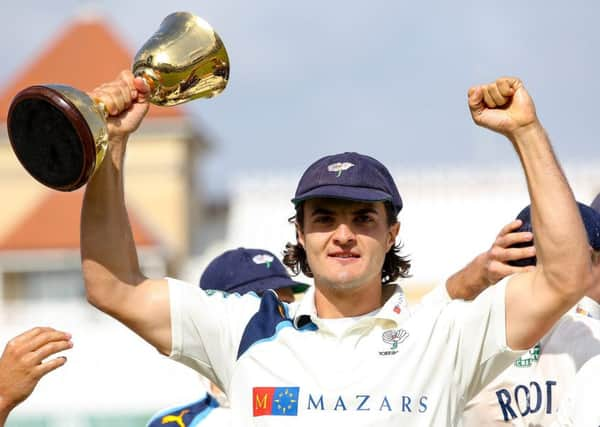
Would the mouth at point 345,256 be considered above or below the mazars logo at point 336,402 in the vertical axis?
above

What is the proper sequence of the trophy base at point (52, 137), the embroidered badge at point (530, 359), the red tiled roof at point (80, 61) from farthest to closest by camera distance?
the red tiled roof at point (80, 61) → the embroidered badge at point (530, 359) → the trophy base at point (52, 137)

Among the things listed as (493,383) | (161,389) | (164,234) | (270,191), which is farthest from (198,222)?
(493,383)

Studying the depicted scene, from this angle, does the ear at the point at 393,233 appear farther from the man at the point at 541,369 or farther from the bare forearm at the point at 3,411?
the bare forearm at the point at 3,411

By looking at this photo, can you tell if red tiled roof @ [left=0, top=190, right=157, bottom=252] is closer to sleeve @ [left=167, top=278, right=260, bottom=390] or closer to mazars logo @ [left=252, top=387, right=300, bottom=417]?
sleeve @ [left=167, top=278, right=260, bottom=390]

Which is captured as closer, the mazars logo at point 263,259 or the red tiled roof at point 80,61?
the mazars logo at point 263,259

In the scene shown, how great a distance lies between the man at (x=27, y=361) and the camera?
4.51 m

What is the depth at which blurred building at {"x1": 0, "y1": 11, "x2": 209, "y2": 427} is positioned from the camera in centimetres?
Answer: 4069

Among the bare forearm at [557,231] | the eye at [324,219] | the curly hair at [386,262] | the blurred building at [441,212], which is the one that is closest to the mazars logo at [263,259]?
the curly hair at [386,262]

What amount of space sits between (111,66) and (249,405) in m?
47.7

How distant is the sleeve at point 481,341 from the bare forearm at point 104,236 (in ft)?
3.37

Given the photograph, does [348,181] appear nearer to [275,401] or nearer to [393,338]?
[393,338]

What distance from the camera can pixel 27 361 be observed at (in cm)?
451

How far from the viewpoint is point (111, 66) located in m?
51.6

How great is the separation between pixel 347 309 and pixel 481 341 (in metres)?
0.45
